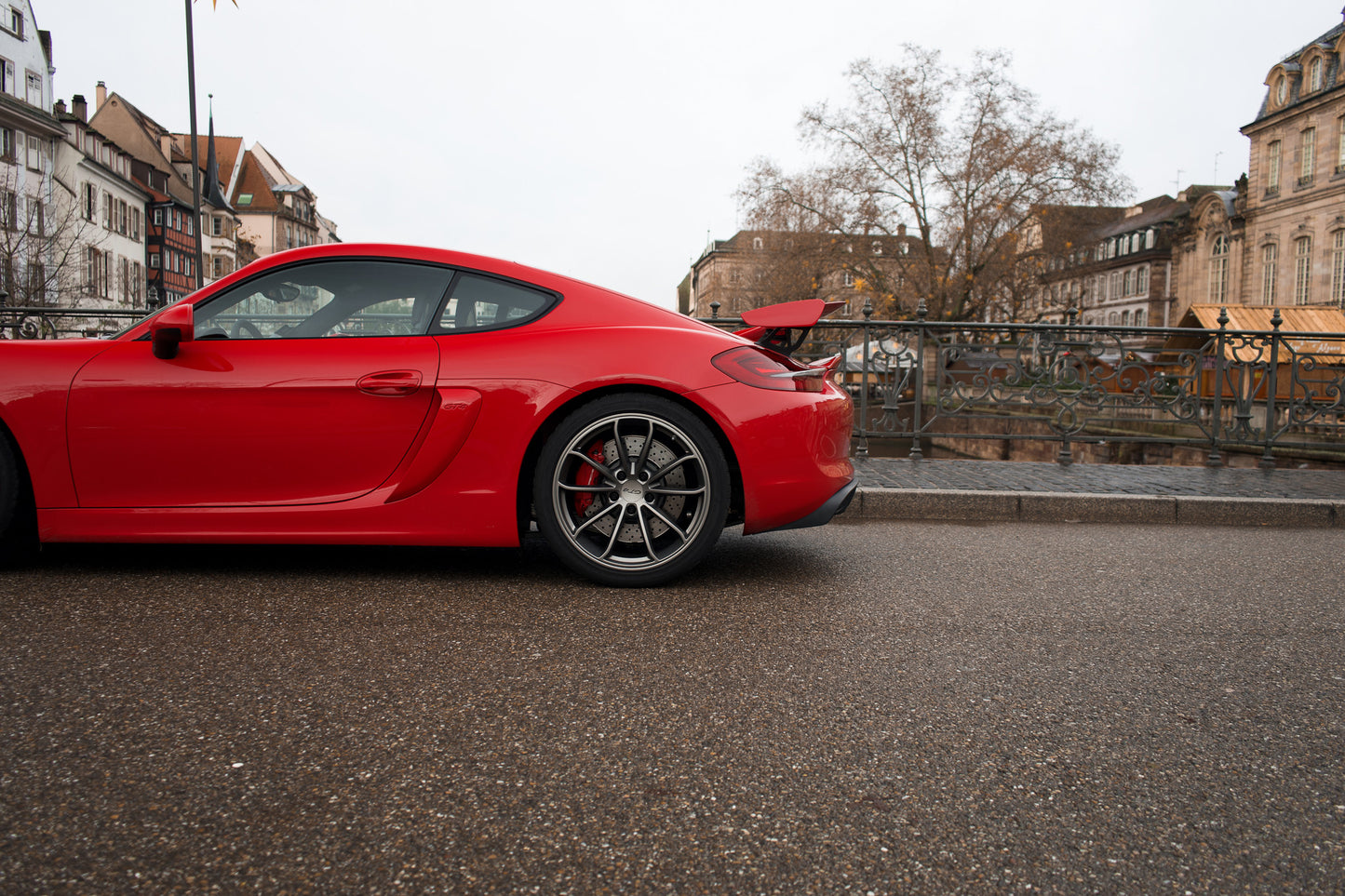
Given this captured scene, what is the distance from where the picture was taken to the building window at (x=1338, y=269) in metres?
41.6

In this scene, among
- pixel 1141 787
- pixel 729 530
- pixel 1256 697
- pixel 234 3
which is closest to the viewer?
pixel 1141 787

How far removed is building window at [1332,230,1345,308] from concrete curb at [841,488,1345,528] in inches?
1716

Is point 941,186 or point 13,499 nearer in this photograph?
point 13,499

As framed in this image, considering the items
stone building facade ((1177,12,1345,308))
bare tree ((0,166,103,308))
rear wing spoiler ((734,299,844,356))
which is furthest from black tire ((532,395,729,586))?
stone building facade ((1177,12,1345,308))

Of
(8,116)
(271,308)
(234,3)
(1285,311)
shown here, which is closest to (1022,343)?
(271,308)

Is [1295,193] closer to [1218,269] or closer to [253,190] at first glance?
[1218,269]

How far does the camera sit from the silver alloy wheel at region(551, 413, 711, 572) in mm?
3621

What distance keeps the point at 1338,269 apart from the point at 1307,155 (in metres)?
5.98

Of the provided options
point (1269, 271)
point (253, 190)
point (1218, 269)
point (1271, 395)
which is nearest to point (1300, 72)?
point (1269, 271)

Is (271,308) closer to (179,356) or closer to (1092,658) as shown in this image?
(179,356)

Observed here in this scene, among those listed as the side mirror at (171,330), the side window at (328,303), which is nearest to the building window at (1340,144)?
the side window at (328,303)

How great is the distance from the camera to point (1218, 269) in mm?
53000

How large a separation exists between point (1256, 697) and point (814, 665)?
121 centimetres

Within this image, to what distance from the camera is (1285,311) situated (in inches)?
1300
